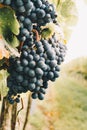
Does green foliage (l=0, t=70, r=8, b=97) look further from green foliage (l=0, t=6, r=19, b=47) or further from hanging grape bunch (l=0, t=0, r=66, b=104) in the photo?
green foliage (l=0, t=6, r=19, b=47)

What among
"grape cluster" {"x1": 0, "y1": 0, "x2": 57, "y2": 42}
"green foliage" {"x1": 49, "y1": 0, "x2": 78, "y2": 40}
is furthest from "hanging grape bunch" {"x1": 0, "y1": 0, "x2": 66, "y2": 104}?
"green foliage" {"x1": 49, "y1": 0, "x2": 78, "y2": 40}

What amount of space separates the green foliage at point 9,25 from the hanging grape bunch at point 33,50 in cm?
2

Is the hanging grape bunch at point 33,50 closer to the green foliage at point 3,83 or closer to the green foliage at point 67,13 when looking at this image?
the green foliage at point 3,83

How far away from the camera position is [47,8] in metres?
1.53

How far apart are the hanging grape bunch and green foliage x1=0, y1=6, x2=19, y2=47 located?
0.02 metres

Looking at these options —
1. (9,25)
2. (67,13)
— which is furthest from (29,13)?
(67,13)

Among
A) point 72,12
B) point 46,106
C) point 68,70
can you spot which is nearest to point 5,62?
point 72,12

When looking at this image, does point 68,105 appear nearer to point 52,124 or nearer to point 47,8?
point 52,124

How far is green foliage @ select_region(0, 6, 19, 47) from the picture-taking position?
1.47 m

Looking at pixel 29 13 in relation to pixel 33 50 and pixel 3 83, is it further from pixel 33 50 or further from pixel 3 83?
pixel 3 83

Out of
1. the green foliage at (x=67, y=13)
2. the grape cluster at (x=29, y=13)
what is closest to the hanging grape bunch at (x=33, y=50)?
the grape cluster at (x=29, y=13)

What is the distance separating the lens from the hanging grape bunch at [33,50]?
148cm

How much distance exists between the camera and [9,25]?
5.00 ft

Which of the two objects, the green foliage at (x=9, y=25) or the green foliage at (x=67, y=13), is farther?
the green foliage at (x=67, y=13)
